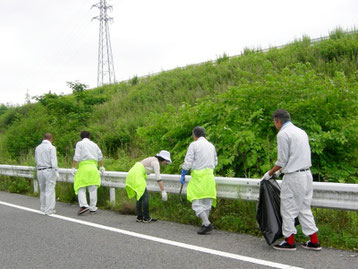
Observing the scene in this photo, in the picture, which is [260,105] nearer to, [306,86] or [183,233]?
[306,86]

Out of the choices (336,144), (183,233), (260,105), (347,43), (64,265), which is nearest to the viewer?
(64,265)

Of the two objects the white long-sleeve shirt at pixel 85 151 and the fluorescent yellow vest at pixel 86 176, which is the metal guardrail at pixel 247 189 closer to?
the fluorescent yellow vest at pixel 86 176

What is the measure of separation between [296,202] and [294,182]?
281 millimetres

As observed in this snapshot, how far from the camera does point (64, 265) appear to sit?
511cm

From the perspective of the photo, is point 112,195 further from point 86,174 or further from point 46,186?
point 46,186

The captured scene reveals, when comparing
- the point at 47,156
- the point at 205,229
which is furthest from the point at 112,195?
the point at 205,229

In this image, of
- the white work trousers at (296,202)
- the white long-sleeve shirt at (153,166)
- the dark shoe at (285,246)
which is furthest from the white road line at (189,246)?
the white long-sleeve shirt at (153,166)

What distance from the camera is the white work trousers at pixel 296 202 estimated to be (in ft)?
17.6

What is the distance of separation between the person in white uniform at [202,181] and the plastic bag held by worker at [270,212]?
112 cm

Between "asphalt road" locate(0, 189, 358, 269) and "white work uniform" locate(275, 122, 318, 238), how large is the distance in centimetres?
42

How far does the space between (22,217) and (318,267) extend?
657 centimetres

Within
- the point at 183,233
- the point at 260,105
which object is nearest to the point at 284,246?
the point at 183,233

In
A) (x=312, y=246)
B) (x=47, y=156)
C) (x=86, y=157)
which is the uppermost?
(x=47, y=156)

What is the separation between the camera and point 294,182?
539 centimetres
